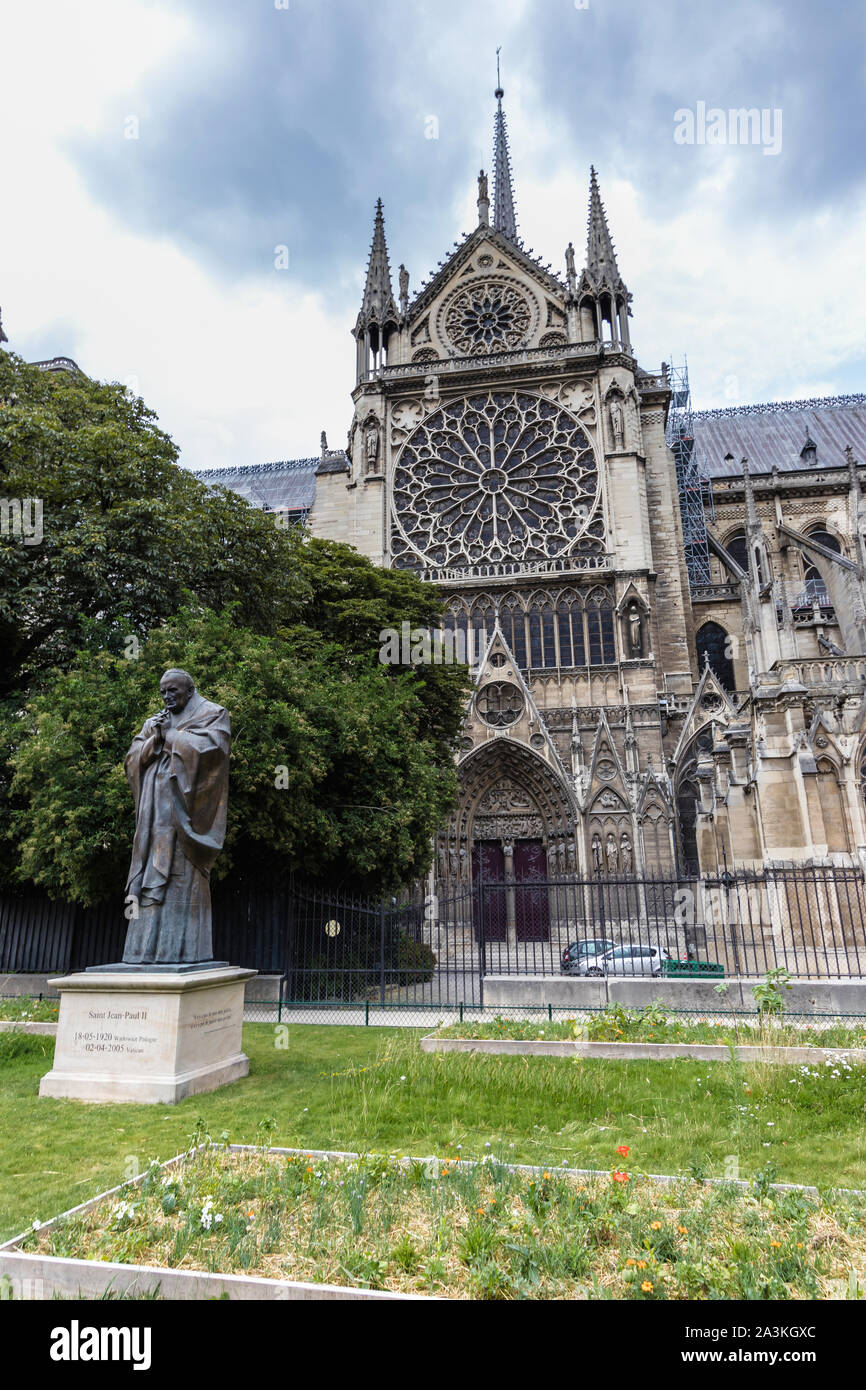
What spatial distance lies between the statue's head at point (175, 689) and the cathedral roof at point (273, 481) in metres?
42.9

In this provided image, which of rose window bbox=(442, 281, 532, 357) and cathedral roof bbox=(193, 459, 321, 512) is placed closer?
rose window bbox=(442, 281, 532, 357)

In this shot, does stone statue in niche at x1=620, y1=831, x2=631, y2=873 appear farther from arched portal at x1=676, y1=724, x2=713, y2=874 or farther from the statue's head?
the statue's head

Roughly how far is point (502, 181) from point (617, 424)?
31.3 m

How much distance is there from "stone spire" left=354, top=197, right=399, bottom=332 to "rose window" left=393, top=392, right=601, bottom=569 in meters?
5.89

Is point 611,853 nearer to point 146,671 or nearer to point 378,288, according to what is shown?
point 146,671

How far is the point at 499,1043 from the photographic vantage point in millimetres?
8977

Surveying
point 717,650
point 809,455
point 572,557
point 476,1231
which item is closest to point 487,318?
point 572,557

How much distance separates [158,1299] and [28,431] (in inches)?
641

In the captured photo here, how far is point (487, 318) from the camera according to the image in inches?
1455

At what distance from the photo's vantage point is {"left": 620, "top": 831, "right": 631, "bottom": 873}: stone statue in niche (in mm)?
26141

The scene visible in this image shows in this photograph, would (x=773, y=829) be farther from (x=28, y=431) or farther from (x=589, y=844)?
(x=28, y=431)

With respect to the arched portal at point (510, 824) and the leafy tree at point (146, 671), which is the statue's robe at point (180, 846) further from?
the arched portal at point (510, 824)

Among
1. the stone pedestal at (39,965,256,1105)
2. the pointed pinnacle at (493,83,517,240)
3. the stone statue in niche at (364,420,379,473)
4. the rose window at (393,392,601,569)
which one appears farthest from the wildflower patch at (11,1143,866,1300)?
the pointed pinnacle at (493,83,517,240)

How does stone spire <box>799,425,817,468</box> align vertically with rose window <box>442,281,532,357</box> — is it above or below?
below
